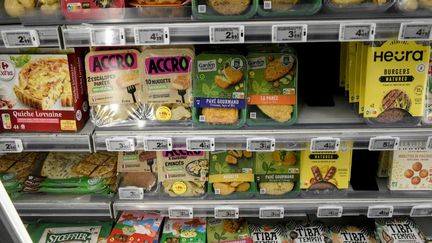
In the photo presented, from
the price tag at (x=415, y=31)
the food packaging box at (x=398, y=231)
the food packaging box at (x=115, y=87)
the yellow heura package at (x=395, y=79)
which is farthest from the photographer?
the food packaging box at (x=398, y=231)

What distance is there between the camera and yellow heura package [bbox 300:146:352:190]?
6.10 ft

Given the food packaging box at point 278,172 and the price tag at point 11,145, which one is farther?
the food packaging box at point 278,172

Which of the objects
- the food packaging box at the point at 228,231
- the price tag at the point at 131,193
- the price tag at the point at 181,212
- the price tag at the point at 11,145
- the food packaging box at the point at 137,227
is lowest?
the food packaging box at the point at 228,231

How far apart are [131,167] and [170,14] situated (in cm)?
73

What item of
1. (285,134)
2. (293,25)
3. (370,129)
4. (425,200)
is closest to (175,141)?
(285,134)

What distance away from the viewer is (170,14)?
1526 millimetres

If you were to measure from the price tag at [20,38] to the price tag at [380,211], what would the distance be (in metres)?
1.41

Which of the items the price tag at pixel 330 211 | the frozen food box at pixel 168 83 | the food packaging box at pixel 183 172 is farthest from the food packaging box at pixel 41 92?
the price tag at pixel 330 211

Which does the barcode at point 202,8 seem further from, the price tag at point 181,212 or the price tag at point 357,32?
the price tag at point 181,212

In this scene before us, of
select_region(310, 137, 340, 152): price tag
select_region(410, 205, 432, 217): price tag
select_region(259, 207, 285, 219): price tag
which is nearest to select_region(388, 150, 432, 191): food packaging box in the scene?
select_region(410, 205, 432, 217): price tag

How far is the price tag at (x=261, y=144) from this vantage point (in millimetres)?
1666

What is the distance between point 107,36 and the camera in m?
1.48

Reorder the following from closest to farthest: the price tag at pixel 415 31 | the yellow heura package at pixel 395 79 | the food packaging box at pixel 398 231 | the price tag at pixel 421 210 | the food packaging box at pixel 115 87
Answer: the price tag at pixel 415 31, the yellow heura package at pixel 395 79, the food packaging box at pixel 115 87, the price tag at pixel 421 210, the food packaging box at pixel 398 231

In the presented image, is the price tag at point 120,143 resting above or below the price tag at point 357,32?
below
